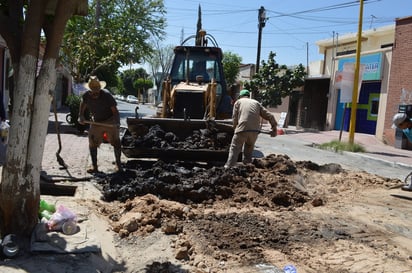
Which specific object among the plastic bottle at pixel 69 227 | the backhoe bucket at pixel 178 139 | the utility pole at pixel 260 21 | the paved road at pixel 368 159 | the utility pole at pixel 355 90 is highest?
the utility pole at pixel 260 21

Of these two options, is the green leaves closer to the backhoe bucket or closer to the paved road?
the paved road

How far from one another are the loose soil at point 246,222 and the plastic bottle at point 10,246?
0.60m

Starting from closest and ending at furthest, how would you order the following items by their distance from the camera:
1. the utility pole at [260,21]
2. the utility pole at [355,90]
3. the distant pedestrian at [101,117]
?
1. the distant pedestrian at [101,117]
2. the utility pole at [355,90]
3. the utility pole at [260,21]

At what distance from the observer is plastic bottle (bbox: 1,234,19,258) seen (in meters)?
3.45

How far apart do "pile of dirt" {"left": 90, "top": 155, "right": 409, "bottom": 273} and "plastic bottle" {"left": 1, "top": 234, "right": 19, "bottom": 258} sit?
1.26m

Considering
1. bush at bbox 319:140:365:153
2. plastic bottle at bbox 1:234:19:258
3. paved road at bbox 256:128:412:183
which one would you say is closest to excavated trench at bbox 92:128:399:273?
plastic bottle at bbox 1:234:19:258

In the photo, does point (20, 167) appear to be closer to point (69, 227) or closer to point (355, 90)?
point (69, 227)

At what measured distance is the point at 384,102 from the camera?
18.2 m

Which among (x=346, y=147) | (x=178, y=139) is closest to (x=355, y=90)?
(x=346, y=147)

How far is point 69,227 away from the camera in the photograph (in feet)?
13.4

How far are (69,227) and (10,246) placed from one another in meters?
0.66

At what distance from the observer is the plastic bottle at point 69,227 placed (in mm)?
4051

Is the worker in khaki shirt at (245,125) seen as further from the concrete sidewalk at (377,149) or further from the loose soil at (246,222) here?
the concrete sidewalk at (377,149)

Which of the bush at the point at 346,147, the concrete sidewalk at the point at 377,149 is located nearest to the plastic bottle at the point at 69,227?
the concrete sidewalk at the point at 377,149
